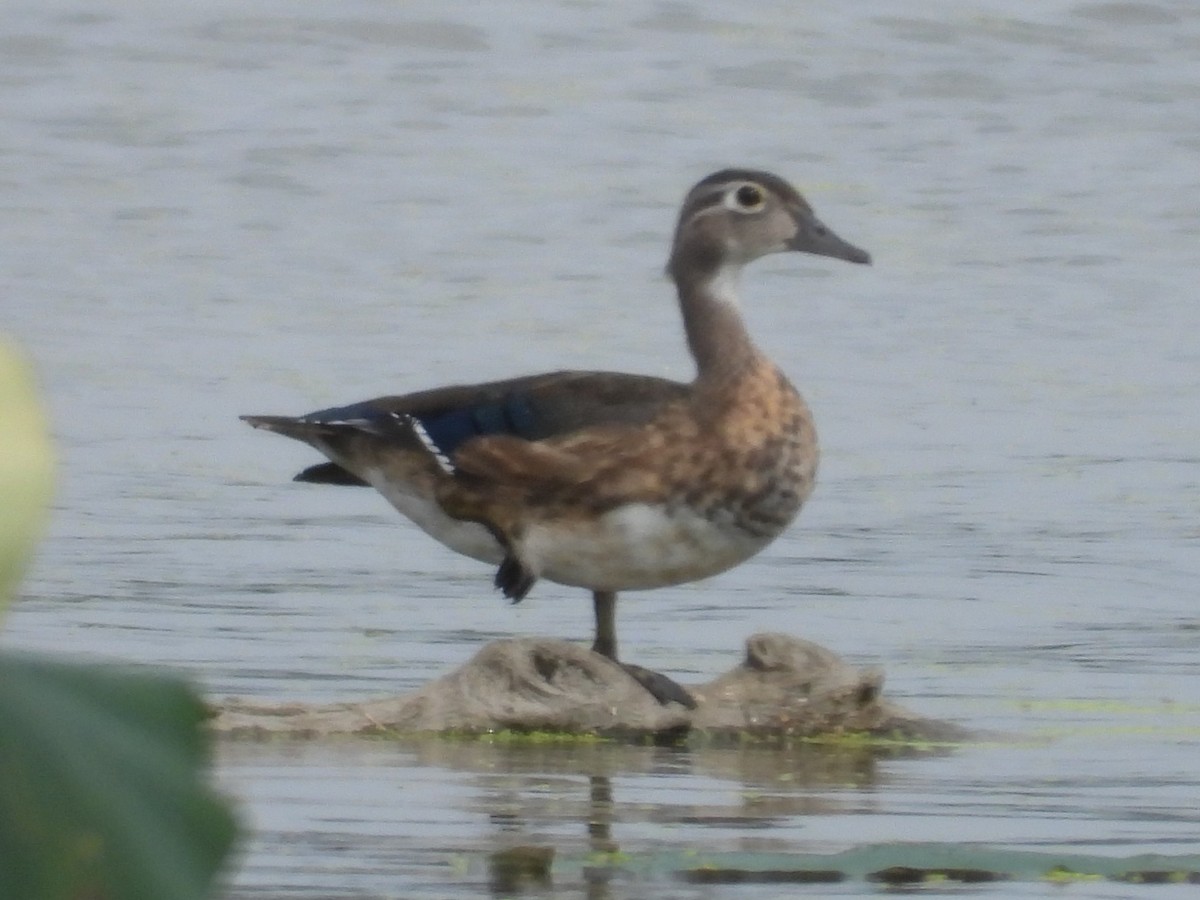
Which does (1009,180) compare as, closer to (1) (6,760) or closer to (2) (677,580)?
(2) (677,580)

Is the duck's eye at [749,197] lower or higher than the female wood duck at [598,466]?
higher

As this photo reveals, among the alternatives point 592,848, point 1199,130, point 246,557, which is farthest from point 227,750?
point 1199,130

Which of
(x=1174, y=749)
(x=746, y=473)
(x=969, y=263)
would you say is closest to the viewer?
(x=1174, y=749)

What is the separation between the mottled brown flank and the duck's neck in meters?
0.24

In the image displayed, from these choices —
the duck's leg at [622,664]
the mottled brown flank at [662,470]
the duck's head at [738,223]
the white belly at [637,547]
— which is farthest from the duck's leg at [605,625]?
the duck's head at [738,223]

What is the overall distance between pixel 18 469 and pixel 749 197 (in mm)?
6509

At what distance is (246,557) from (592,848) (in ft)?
13.7

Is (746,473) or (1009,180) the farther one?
(1009,180)

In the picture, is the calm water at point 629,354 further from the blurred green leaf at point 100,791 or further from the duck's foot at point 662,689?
the blurred green leaf at point 100,791

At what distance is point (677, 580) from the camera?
632 centimetres

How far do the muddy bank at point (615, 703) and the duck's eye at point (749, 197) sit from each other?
1407mm

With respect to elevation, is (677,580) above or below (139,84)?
below

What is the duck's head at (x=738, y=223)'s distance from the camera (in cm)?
709

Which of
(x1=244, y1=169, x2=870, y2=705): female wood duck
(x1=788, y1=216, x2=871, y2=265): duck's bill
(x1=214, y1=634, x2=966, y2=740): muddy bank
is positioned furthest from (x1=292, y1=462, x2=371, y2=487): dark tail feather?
(x1=788, y1=216, x2=871, y2=265): duck's bill
